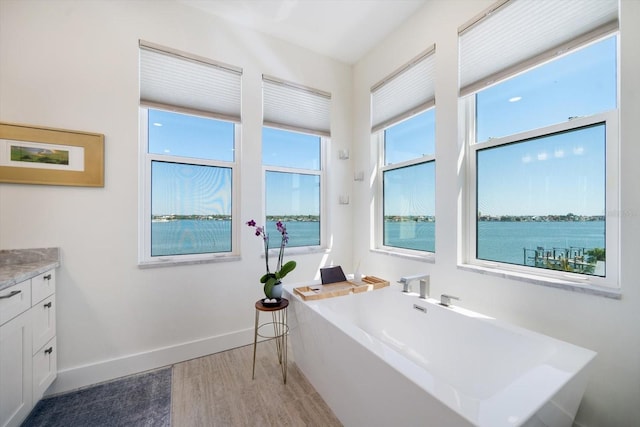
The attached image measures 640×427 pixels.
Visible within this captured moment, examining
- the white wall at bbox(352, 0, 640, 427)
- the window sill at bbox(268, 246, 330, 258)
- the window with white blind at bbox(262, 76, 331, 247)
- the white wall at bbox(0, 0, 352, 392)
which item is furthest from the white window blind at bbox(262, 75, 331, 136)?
the window sill at bbox(268, 246, 330, 258)

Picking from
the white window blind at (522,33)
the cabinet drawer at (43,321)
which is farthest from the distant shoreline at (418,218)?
the white window blind at (522,33)

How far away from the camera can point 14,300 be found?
132 cm

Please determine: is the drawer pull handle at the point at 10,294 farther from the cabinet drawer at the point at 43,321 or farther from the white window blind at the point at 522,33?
the white window blind at the point at 522,33

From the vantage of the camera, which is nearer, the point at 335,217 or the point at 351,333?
the point at 351,333

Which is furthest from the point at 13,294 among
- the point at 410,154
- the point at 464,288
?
the point at 410,154

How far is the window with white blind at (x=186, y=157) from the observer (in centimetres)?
Answer: 217

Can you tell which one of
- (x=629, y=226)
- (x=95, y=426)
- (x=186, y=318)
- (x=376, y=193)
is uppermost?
(x=376, y=193)

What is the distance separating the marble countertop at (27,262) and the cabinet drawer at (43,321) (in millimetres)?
220

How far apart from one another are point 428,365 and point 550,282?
890mm

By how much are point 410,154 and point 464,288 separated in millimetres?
1314

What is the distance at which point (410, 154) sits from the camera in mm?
→ 2521

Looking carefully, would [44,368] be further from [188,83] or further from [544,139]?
[544,139]

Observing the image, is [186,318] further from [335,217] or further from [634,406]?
[634,406]

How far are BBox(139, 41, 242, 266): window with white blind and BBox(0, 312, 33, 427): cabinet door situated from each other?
0.75m
